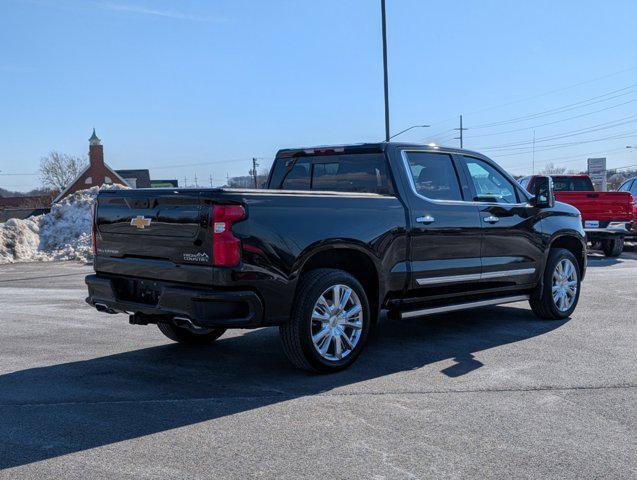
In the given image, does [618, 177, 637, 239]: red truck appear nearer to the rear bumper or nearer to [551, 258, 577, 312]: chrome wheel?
[551, 258, 577, 312]: chrome wheel

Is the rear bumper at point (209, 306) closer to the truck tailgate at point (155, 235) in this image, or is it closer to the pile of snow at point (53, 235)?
the truck tailgate at point (155, 235)

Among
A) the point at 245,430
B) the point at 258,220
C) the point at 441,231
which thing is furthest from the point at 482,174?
the point at 245,430

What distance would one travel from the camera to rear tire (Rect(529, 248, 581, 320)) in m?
8.06

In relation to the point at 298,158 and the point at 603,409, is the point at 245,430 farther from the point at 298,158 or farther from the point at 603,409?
the point at 298,158

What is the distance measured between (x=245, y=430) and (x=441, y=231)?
314 cm

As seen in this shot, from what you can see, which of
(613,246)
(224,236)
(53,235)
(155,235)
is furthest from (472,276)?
(53,235)

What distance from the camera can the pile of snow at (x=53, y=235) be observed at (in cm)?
1930

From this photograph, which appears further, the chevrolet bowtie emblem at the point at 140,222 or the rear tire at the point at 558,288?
the rear tire at the point at 558,288

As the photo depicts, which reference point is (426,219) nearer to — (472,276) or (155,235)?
(472,276)

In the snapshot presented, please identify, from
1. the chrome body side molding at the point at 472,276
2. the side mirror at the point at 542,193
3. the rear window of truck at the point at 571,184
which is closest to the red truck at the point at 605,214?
the rear window of truck at the point at 571,184

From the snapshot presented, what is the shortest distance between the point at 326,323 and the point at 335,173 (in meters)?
1.89

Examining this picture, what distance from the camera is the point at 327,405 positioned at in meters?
4.89

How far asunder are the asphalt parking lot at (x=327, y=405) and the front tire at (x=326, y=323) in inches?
6.7

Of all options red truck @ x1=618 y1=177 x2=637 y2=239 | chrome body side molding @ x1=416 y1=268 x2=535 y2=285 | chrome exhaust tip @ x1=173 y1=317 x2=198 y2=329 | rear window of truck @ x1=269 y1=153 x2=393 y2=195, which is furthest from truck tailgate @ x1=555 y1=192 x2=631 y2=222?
chrome exhaust tip @ x1=173 y1=317 x2=198 y2=329
